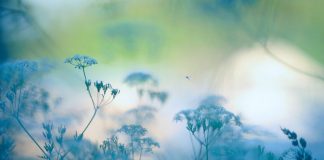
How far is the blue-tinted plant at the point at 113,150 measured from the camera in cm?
552

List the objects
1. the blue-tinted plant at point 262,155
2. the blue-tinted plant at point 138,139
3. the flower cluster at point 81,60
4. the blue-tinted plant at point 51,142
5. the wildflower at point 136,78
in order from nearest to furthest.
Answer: the blue-tinted plant at point 51,142
the flower cluster at point 81,60
the blue-tinted plant at point 262,155
the blue-tinted plant at point 138,139
the wildflower at point 136,78

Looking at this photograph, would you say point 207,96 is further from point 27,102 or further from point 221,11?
point 27,102

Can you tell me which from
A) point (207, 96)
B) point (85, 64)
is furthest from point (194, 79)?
point (85, 64)

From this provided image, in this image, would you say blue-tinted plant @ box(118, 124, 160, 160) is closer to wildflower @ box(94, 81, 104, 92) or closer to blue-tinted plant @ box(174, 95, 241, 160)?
blue-tinted plant @ box(174, 95, 241, 160)

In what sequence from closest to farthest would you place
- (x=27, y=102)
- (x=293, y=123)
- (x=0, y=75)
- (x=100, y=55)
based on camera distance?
1. (x=0, y=75)
2. (x=27, y=102)
3. (x=293, y=123)
4. (x=100, y=55)

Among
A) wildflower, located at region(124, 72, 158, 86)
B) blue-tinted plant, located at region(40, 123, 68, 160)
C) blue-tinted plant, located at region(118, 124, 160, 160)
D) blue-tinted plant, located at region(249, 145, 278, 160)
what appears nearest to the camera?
blue-tinted plant, located at region(40, 123, 68, 160)

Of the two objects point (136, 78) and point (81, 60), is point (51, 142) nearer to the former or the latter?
point (81, 60)

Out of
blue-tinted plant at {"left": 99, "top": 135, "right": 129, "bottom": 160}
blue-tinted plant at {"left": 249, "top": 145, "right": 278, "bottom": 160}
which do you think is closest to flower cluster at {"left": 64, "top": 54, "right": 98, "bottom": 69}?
blue-tinted plant at {"left": 99, "top": 135, "right": 129, "bottom": 160}

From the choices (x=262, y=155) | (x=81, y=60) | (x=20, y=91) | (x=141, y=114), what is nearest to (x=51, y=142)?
(x=20, y=91)

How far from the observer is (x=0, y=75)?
5.86 m

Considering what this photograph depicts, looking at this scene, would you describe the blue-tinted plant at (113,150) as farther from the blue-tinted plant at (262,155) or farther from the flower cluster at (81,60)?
the blue-tinted plant at (262,155)

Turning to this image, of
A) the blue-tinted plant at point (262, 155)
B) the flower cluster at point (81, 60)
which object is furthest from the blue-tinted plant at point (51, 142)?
the blue-tinted plant at point (262, 155)

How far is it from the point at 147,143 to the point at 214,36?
12.7 feet

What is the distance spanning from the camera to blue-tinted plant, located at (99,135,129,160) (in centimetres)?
552
